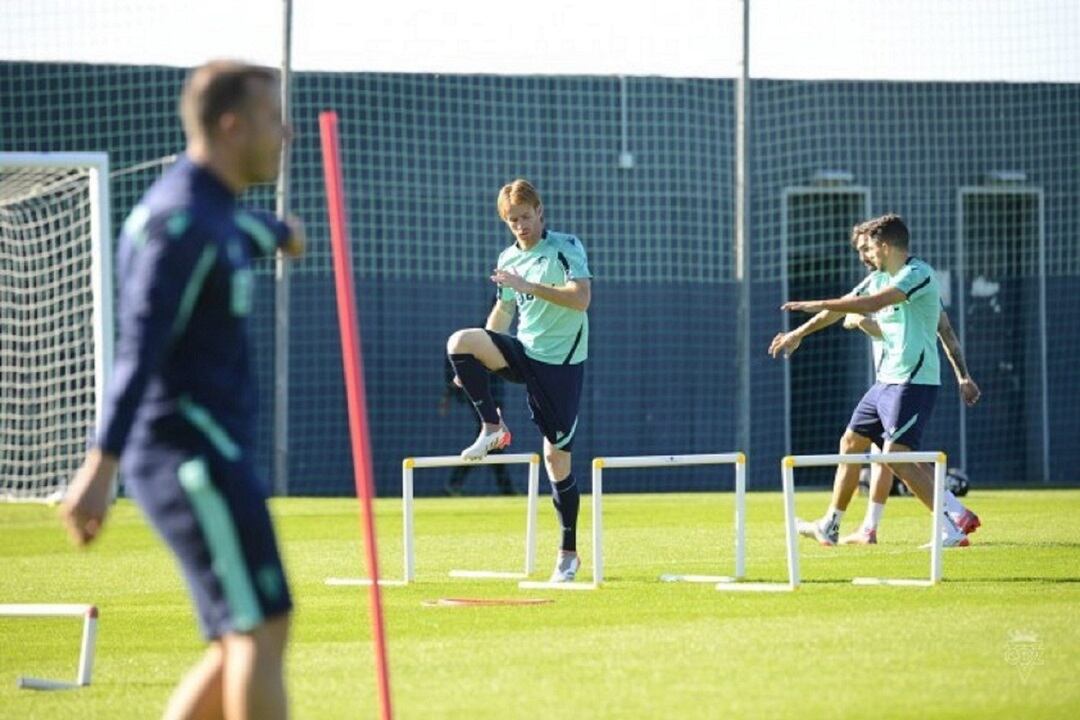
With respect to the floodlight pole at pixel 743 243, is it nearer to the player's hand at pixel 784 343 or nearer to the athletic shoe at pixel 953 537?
the athletic shoe at pixel 953 537

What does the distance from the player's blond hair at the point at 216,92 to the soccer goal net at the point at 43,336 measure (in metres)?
11.2

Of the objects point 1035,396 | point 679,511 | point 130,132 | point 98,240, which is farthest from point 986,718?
point 1035,396

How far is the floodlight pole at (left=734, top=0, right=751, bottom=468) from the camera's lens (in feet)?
75.4

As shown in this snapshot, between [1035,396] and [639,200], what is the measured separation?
19.2ft

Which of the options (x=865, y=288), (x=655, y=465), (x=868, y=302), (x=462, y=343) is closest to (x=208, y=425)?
(x=655, y=465)

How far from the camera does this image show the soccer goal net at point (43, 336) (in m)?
16.9

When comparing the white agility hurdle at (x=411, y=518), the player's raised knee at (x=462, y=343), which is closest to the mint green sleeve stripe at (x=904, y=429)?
the white agility hurdle at (x=411, y=518)

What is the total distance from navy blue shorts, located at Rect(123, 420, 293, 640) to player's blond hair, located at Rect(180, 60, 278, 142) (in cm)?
74

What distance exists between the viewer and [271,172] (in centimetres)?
505

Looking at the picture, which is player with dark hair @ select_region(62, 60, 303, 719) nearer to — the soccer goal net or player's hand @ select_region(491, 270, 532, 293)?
player's hand @ select_region(491, 270, 532, 293)

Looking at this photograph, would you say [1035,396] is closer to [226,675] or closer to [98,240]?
[98,240]

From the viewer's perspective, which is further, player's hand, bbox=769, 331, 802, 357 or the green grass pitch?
player's hand, bbox=769, 331, 802, 357

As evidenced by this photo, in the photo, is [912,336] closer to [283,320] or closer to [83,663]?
[83,663]

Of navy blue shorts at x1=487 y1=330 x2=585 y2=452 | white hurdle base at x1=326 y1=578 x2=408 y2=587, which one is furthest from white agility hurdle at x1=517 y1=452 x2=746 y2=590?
white hurdle base at x1=326 y1=578 x2=408 y2=587
